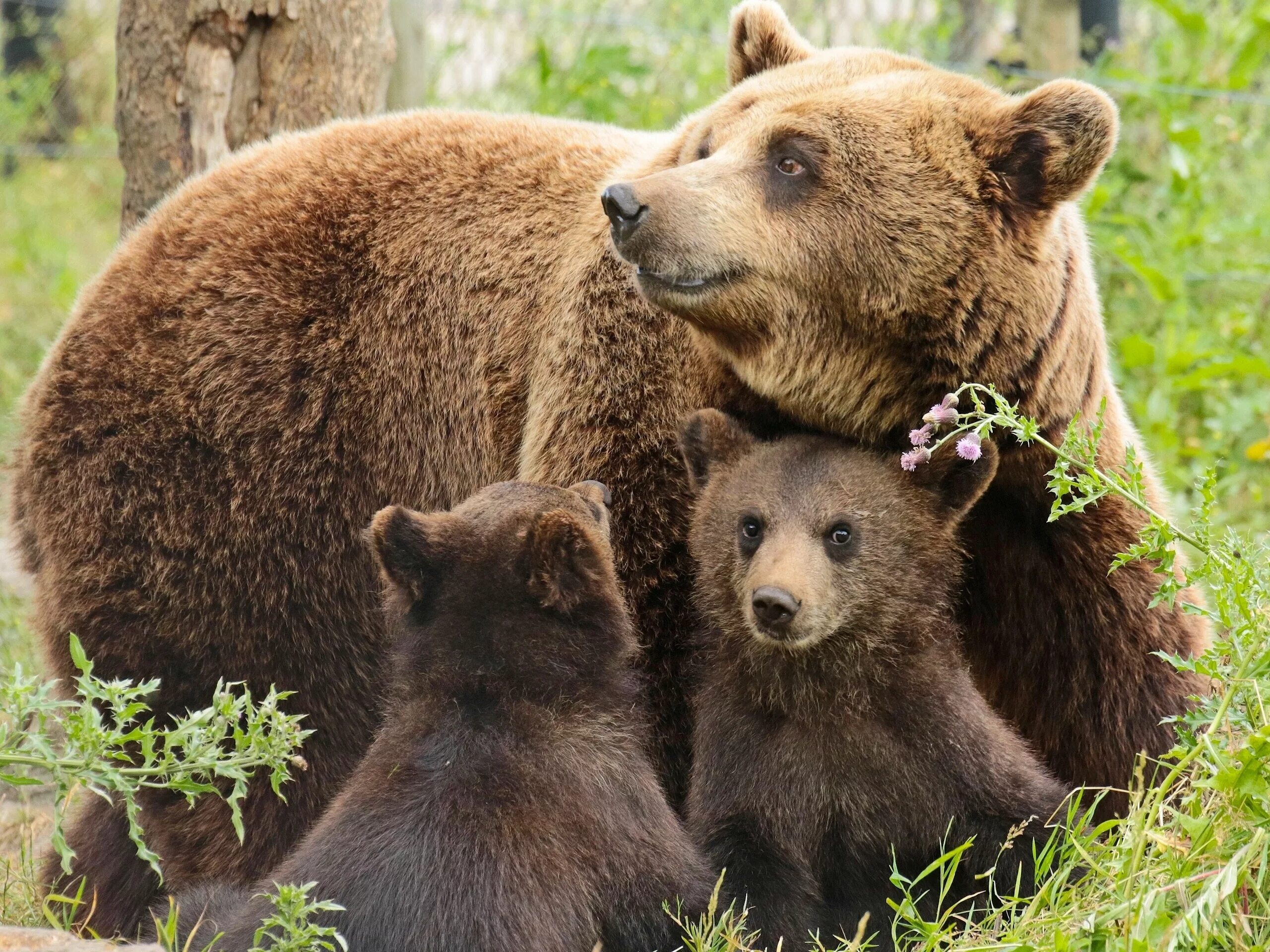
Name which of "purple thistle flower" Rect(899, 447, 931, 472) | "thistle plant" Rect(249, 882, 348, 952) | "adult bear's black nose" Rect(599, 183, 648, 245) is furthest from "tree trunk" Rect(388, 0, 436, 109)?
"thistle plant" Rect(249, 882, 348, 952)

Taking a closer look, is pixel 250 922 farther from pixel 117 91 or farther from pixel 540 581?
pixel 117 91

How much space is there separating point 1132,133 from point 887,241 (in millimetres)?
6471

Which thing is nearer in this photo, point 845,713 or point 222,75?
point 845,713

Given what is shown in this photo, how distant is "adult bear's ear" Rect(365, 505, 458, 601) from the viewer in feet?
13.6

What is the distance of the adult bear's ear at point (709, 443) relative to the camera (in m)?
4.64

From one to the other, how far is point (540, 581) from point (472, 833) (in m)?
0.75

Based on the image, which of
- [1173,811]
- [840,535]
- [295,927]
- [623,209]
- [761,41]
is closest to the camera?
[295,927]

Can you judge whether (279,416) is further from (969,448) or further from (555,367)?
(969,448)

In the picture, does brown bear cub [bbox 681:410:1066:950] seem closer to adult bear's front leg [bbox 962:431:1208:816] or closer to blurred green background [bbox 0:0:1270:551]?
adult bear's front leg [bbox 962:431:1208:816]

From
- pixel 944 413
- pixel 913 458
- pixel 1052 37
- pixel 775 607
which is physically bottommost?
pixel 775 607

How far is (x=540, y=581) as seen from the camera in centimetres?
418

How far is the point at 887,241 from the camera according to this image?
447 cm

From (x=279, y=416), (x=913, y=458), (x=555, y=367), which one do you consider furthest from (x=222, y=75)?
(x=913, y=458)

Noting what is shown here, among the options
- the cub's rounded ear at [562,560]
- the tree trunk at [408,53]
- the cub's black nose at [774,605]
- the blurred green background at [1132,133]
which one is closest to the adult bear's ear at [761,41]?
the cub's rounded ear at [562,560]
